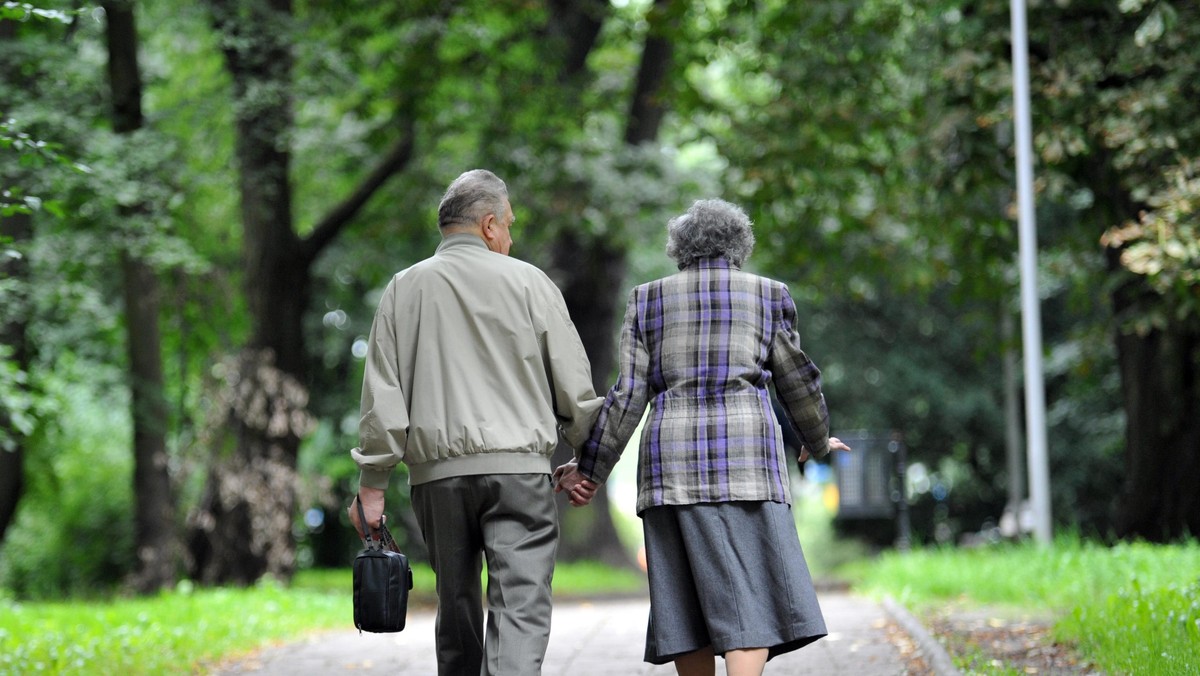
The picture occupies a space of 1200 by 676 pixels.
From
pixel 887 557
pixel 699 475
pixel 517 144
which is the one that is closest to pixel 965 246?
pixel 887 557

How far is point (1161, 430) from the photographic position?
13.0 meters

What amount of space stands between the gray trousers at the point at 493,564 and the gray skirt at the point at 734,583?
1.48 feet

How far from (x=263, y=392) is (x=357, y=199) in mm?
2440

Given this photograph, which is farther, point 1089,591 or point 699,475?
point 1089,591

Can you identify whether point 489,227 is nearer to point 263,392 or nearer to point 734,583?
point 734,583

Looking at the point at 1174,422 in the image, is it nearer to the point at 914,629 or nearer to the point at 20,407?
the point at 914,629

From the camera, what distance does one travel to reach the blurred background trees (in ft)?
36.0

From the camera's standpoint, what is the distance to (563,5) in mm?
16812

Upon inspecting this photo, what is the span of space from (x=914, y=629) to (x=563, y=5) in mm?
10447

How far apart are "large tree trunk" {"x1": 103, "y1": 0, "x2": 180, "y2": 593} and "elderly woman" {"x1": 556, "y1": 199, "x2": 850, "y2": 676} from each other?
9.36 metres

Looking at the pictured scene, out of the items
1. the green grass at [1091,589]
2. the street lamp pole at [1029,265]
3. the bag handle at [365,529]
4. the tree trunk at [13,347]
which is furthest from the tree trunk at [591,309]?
the bag handle at [365,529]

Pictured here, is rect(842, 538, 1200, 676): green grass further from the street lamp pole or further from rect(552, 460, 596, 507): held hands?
rect(552, 460, 596, 507): held hands

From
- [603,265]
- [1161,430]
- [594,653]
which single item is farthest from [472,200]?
[603,265]

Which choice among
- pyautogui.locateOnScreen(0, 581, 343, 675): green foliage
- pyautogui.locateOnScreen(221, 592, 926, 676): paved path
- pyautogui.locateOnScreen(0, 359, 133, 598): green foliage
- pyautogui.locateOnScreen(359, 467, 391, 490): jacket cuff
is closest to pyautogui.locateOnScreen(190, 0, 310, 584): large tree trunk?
pyautogui.locateOnScreen(0, 581, 343, 675): green foliage
